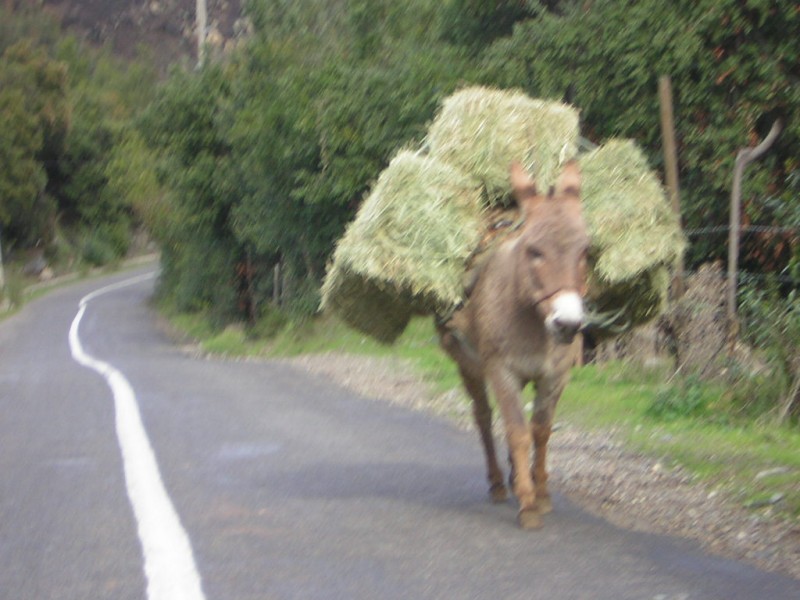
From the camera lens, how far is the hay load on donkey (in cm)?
771

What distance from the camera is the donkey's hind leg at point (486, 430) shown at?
808cm

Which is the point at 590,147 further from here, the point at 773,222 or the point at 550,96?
the point at 550,96

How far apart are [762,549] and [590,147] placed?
11.1 feet

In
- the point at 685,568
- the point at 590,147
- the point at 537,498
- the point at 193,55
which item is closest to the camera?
the point at 685,568

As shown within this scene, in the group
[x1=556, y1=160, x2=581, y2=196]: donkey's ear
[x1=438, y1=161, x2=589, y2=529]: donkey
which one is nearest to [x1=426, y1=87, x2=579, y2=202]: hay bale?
[x1=438, y1=161, x2=589, y2=529]: donkey

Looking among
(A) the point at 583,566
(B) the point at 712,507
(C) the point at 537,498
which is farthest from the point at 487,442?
(A) the point at 583,566

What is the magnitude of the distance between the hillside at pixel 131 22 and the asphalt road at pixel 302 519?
84.7m

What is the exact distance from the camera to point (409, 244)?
771 centimetres

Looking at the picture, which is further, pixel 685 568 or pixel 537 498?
pixel 537 498

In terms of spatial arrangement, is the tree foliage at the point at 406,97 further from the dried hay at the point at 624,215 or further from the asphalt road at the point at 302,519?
the asphalt road at the point at 302,519

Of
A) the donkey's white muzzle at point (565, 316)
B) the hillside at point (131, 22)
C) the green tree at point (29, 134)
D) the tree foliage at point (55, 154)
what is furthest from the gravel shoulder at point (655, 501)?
the hillside at point (131, 22)

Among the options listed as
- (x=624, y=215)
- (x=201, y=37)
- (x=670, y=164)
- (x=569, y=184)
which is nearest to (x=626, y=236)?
(x=624, y=215)

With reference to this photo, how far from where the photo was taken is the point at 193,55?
90.1 metres

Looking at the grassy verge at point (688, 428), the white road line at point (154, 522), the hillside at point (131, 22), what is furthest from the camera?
the hillside at point (131, 22)
